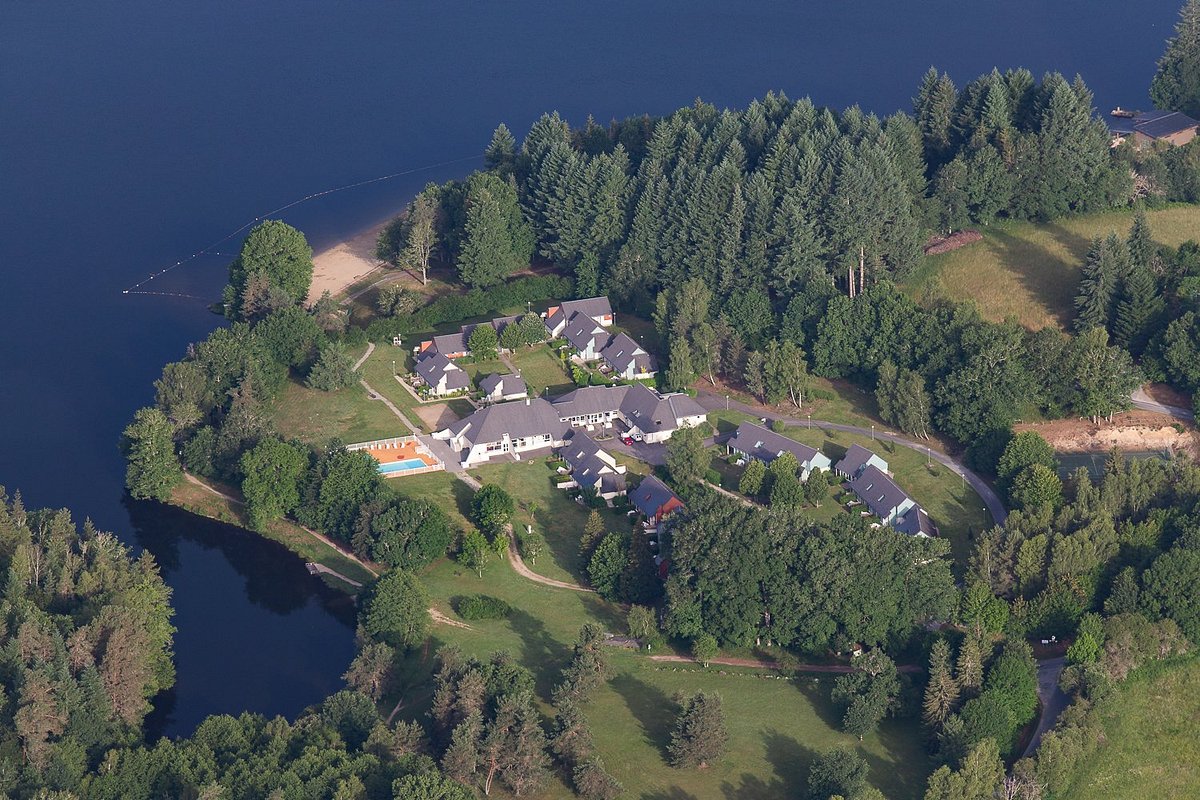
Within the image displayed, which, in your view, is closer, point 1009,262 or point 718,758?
point 718,758

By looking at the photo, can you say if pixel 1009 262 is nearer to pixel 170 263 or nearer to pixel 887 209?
pixel 887 209

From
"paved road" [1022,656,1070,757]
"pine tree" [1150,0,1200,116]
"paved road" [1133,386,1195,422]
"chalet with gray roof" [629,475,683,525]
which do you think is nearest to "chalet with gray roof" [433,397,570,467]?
"chalet with gray roof" [629,475,683,525]

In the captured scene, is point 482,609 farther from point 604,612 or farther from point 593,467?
point 593,467

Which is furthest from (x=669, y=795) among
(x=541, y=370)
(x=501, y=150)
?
(x=501, y=150)

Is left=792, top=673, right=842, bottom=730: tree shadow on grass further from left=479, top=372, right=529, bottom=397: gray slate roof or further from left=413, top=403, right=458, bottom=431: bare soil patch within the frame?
left=479, top=372, right=529, bottom=397: gray slate roof

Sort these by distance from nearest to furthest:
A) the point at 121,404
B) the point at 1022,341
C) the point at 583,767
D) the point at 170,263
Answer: the point at 583,767 → the point at 1022,341 → the point at 121,404 → the point at 170,263

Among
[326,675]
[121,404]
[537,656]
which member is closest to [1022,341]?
[537,656]
